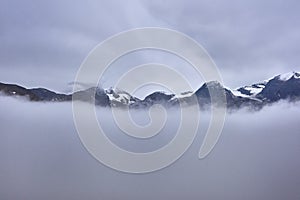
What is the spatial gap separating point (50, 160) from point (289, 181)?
5.18 ft

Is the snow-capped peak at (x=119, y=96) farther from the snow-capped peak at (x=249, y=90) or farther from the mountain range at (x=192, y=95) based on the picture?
the snow-capped peak at (x=249, y=90)

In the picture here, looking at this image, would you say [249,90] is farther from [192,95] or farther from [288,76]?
[192,95]

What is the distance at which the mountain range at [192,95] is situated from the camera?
2.95 m

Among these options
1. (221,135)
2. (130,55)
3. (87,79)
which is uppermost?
(130,55)

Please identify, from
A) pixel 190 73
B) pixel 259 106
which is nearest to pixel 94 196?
pixel 190 73

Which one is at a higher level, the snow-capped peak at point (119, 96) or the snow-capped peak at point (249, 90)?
the snow-capped peak at point (249, 90)

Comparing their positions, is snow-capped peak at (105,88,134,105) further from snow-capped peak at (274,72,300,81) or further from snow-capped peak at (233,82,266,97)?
snow-capped peak at (274,72,300,81)

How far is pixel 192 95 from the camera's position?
300 cm

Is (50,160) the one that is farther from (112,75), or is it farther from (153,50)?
(153,50)

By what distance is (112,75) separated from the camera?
2.98 metres

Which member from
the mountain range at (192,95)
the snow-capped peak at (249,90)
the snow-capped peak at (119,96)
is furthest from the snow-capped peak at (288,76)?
the snow-capped peak at (119,96)

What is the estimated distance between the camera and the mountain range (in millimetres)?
2949

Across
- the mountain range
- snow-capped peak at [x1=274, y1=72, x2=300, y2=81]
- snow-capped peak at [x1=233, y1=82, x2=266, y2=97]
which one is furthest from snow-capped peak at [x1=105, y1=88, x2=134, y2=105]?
snow-capped peak at [x1=274, y1=72, x2=300, y2=81]

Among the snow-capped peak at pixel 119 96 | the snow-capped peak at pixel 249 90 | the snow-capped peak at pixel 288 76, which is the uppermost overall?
the snow-capped peak at pixel 288 76
